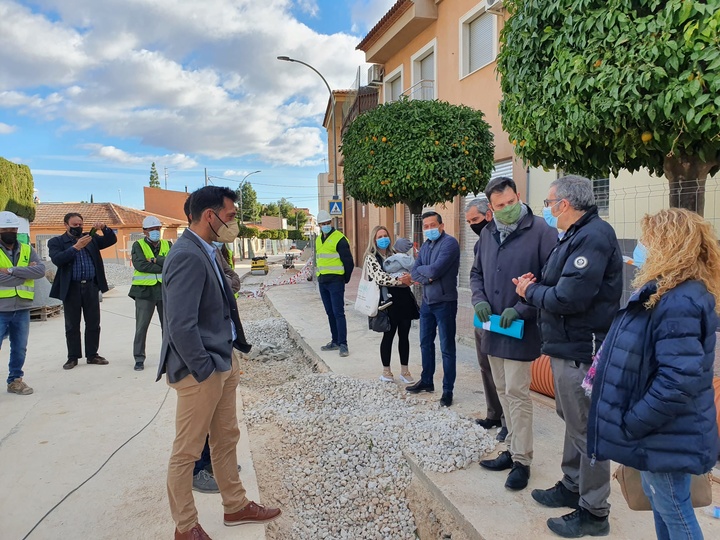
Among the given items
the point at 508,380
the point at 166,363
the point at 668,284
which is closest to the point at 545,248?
the point at 508,380

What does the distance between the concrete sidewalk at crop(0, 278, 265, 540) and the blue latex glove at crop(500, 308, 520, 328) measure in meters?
1.88

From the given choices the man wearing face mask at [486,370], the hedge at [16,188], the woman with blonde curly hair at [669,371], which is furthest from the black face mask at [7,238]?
the hedge at [16,188]

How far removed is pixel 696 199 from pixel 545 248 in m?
1.75

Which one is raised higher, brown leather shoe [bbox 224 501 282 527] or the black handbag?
the black handbag

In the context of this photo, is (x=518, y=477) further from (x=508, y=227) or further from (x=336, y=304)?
(x=336, y=304)

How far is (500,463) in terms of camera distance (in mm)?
3258

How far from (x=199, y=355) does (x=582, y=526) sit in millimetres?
2123

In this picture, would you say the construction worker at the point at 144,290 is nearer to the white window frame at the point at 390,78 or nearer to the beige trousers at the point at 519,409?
the beige trousers at the point at 519,409

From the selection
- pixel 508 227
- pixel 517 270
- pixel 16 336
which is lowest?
pixel 16 336

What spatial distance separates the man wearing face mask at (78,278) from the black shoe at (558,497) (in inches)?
213

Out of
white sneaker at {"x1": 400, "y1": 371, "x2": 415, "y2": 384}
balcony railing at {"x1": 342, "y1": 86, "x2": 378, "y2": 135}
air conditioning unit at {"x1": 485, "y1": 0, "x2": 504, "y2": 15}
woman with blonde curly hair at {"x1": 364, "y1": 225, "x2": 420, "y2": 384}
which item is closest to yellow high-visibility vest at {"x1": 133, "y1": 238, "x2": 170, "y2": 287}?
woman with blonde curly hair at {"x1": 364, "y1": 225, "x2": 420, "y2": 384}

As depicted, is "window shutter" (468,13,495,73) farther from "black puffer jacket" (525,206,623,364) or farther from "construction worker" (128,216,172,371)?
"black puffer jacket" (525,206,623,364)

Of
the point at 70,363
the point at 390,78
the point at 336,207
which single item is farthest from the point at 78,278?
the point at 390,78

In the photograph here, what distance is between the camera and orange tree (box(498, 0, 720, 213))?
2908mm
